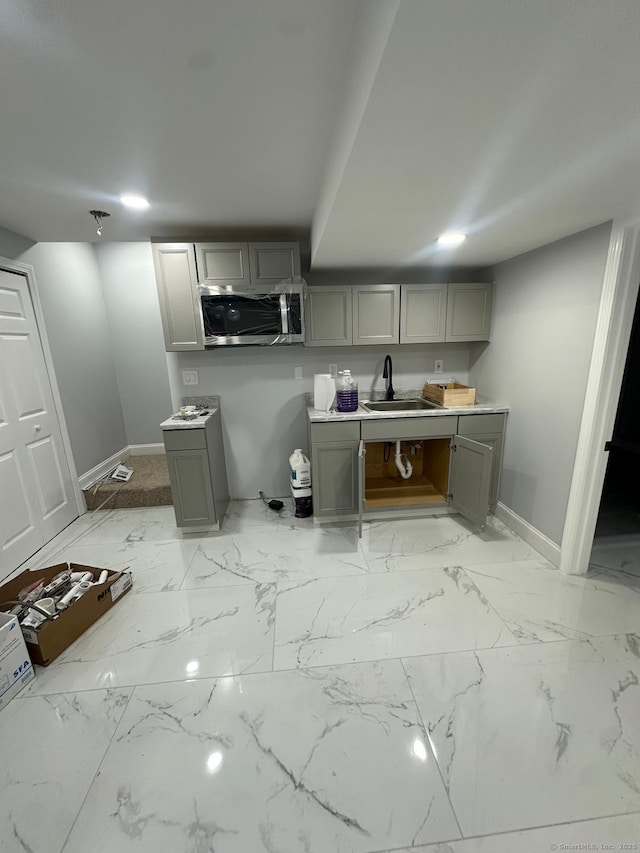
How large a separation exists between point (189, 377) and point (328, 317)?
51.5 inches

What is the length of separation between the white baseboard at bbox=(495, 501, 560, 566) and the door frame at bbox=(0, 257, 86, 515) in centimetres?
363

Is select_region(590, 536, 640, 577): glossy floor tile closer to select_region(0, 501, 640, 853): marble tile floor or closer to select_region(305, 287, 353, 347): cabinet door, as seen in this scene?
select_region(0, 501, 640, 853): marble tile floor

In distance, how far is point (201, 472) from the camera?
255 cm

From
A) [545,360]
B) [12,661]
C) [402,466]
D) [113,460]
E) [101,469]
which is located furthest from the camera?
[113,460]

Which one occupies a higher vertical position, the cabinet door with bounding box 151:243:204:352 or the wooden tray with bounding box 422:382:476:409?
the cabinet door with bounding box 151:243:204:352

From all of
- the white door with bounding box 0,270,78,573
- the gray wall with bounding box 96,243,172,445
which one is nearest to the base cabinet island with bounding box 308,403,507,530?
the white door with bounding box 0,270,78,573

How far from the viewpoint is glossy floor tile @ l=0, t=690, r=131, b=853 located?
3.52 ft

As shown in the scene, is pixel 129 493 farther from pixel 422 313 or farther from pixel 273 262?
pixel 422 313

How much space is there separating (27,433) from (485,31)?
316 cm

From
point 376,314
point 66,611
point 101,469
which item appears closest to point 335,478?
point 376,314

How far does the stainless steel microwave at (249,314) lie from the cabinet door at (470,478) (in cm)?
157

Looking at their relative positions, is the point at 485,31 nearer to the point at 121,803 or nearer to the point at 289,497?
the point at 121,803

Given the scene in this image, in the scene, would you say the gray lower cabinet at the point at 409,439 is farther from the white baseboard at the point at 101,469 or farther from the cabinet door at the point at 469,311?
the white baseboard at the point at 101,469

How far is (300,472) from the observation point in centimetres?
280
